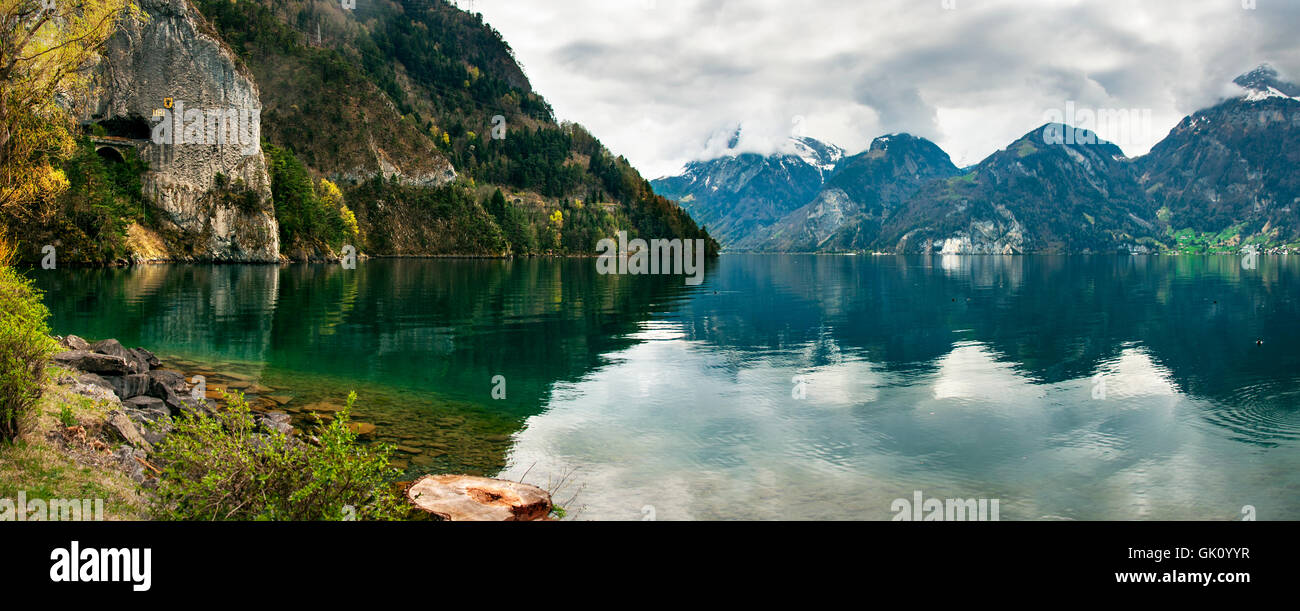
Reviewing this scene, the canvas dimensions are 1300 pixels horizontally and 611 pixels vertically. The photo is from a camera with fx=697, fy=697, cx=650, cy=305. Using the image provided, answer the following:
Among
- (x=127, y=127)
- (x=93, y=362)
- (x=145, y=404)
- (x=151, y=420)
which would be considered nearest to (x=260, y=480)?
(x=151, y=420)

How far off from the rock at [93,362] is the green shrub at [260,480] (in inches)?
567

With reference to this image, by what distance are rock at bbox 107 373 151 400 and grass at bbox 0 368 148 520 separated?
7.77 metres

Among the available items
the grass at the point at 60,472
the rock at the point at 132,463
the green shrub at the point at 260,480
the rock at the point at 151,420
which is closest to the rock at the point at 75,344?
the rock at the point at 151,420

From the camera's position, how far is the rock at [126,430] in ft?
48.9

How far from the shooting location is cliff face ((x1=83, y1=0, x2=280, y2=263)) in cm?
12000

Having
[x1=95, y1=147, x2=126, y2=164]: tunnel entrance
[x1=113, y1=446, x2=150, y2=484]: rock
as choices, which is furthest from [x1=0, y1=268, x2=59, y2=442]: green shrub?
[x1=95, y1=147, x2=126, y2=164]: tunnel entrance

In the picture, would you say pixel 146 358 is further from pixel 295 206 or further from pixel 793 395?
pixel 295 206

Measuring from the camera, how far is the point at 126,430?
15289mm

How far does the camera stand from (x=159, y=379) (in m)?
23.2

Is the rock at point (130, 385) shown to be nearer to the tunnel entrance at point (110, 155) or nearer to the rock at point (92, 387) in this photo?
the rock at point (92, 387)

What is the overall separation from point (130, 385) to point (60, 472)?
39.6 ft
